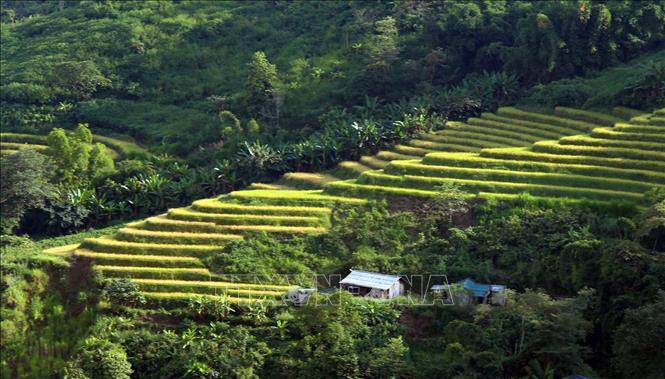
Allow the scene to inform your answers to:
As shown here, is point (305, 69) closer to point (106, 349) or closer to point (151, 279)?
point (151, 279)

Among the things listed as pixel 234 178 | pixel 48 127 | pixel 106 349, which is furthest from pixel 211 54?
pixel 106 349

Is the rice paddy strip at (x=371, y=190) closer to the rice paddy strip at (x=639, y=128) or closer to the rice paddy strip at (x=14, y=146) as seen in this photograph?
the rice paddy strip at (x=639, y=128)

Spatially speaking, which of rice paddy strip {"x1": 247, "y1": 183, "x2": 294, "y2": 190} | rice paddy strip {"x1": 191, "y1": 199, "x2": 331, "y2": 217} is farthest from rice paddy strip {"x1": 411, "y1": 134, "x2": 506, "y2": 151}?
rice paddy strip {"x1": 191, "y1": 199, "x2": 331, "y2": 217}

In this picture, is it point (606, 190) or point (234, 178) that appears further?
point (234, 178)

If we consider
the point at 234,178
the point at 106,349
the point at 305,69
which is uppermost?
the point at 305,69

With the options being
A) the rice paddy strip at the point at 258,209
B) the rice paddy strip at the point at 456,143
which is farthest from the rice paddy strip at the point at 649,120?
the rice paddy strip at the point at 258,209

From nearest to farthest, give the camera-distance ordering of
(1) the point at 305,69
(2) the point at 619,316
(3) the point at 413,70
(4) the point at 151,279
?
(2) the point at 619,316
(4) the point at 151,279
(3) the point at 413,70
(1) the point at 305,69

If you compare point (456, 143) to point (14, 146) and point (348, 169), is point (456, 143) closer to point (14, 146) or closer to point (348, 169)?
point (348, 169)

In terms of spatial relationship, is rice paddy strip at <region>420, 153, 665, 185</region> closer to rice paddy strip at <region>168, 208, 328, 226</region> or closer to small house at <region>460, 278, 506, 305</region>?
rice paddy strip at <region>168, 208, 328, 226</region>
